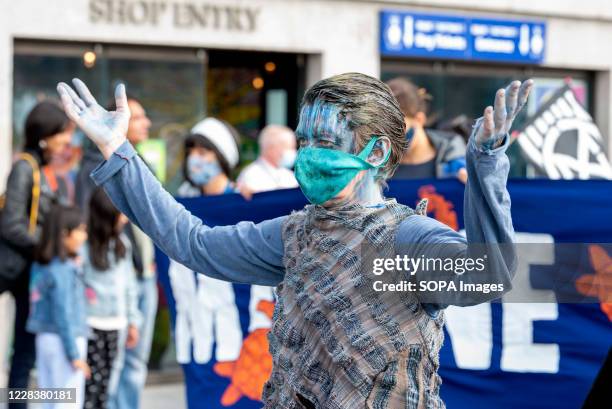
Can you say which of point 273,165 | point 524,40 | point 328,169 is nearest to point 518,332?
point 328,169

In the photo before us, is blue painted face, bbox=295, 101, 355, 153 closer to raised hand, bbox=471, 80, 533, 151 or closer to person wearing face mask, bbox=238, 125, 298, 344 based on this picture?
raised hand, bbox=471, 80, 533, 151

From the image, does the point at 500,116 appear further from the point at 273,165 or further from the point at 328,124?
the point at 273,165

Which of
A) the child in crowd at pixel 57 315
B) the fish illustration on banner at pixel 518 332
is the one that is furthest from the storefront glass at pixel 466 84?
the fish illustration on banner at pixel 518 332

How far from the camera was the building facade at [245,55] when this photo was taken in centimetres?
989

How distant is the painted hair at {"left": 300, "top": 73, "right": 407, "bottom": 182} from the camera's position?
2662mm

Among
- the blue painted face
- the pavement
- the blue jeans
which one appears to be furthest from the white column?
the blue painted face

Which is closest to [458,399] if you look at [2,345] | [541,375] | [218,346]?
[541,375]

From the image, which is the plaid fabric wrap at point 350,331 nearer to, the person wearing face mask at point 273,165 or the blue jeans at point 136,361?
the person wearing face mask at point 273,165

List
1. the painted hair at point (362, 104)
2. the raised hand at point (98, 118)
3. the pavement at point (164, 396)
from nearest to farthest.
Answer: the painted hair at point (362, 104) → the raised hand at point (98, 118) → the pavement at point (164, 396)

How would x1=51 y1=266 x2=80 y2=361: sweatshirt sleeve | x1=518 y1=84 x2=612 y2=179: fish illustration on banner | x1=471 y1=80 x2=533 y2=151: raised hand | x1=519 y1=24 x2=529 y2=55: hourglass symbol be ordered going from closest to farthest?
x1=471 y1=80 x2=533 y2=151: raised hand < x1=518 y1=84 x2=612 y2=179: fish illustration on banner < x1=51 y1=266 x2=80 y2=361: sweatshirt sleeve < x1=519 y1=24 x2=529 y2=55: hourglass symbol

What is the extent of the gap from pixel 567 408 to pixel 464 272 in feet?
8.78

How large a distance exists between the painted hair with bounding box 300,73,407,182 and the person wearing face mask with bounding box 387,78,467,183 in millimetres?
3660

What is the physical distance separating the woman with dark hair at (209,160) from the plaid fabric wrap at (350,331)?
4.68m

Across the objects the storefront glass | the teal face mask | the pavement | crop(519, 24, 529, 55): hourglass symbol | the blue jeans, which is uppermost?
crop(519, 24, 529, 55): hourglass symbol
